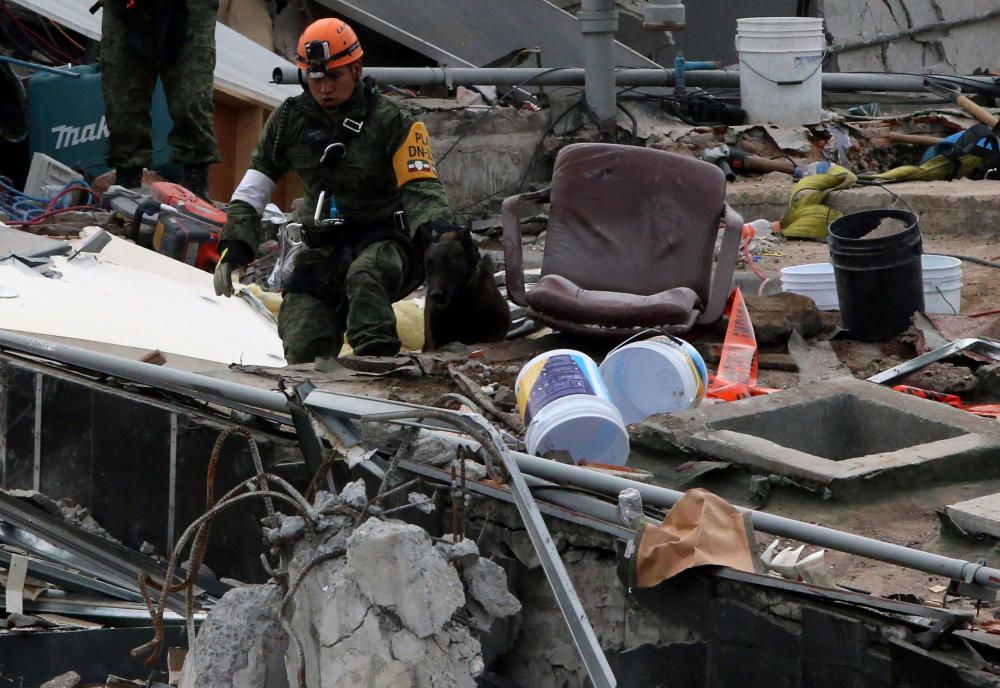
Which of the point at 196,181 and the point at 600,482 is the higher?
the point at 600,482

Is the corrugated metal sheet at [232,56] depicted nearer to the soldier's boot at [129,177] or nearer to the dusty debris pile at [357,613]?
the soldier's boot at [129,177]

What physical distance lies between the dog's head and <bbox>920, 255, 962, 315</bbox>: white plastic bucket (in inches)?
83.3

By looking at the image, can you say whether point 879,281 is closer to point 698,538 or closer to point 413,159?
point 413,159

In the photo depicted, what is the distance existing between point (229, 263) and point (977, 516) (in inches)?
143

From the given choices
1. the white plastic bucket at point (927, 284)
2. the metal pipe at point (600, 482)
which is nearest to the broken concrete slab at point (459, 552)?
the metal pipe at point (600, 482)

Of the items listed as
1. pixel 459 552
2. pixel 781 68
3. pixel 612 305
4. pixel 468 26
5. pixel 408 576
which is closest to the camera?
pixel 408 576

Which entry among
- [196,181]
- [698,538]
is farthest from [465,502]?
[196,181]

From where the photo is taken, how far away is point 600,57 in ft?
32.9

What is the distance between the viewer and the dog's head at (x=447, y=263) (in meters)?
5.95

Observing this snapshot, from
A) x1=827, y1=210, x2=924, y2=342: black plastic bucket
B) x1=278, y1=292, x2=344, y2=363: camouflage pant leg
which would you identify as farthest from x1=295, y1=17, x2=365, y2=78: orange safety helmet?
x1=827, y1=210, x2=924, y2=342: black plastic bucket

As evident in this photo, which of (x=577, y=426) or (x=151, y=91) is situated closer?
(x=577, y=426)

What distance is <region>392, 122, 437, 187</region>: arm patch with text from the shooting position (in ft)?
20.3

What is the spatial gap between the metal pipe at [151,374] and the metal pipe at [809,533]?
97 centimetres

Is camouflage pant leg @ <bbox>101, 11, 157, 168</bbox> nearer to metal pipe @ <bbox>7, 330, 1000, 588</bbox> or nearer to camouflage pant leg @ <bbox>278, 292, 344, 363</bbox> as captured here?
camouflage pant leg @ <bbox>278, 292, 344, 363</bbox>
